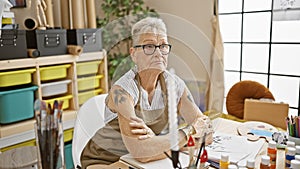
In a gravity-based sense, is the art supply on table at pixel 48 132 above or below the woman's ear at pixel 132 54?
below

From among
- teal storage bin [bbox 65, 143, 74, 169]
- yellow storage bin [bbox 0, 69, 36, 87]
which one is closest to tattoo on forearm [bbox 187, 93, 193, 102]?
teal storage bin [bbox 65, 143, 74, 169]

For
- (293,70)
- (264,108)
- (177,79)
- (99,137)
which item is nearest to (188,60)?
(177,79)

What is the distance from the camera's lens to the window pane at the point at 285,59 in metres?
2.23

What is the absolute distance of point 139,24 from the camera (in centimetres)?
86

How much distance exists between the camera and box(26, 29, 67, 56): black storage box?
1.98 meters

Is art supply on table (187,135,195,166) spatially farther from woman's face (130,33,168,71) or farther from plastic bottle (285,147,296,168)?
plastic bottle (285,147,296,168)

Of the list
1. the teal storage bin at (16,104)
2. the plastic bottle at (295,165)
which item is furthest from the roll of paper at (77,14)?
the plastic bottle at (295,165)

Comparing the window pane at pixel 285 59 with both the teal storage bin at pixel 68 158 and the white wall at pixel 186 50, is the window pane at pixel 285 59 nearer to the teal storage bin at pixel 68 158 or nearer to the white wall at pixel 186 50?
the white wall at pixel 186 50

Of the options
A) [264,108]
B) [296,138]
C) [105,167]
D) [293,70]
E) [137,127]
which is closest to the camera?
[137,127]

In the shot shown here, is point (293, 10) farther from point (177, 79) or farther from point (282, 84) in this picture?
point (177, 79)

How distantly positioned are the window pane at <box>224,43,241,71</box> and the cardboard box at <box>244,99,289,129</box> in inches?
38.4

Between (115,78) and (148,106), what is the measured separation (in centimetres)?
14

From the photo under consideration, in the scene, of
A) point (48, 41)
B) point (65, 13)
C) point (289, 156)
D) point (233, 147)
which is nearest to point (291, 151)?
point (289, 156)

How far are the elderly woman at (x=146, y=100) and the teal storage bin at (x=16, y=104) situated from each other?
3.79ft
